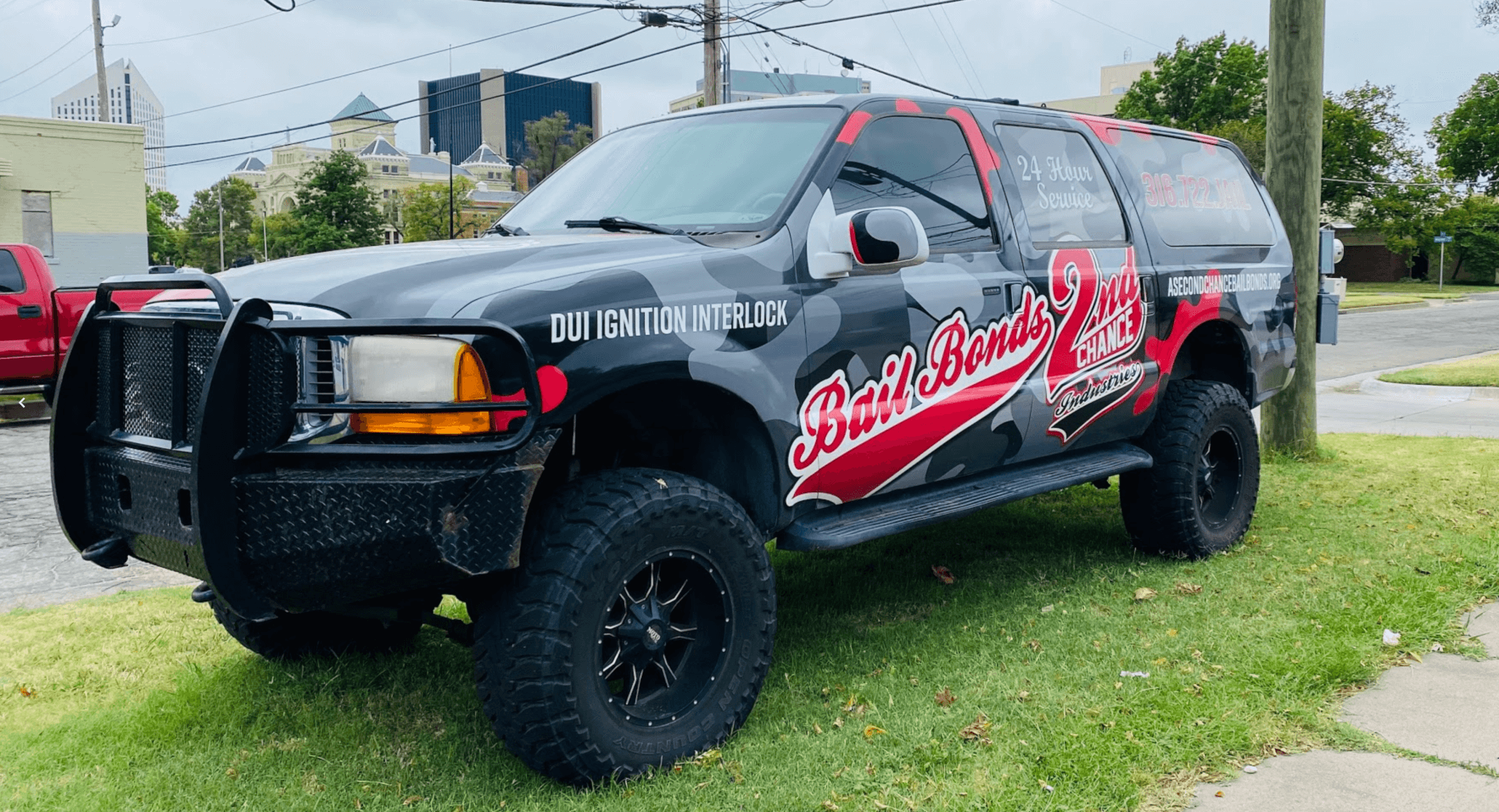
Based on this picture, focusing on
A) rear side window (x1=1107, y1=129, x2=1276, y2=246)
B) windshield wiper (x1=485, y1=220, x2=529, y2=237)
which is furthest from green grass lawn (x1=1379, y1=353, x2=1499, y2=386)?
windshield wiper (x1=485, y1=220, x2=529, y2=237)

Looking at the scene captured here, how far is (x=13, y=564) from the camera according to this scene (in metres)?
6.25

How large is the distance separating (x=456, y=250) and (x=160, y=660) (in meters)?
2.08

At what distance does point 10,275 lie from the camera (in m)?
12.9

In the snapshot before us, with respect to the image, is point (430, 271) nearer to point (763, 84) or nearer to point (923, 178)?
point (923, 178)

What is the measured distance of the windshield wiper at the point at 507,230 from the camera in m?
4.23

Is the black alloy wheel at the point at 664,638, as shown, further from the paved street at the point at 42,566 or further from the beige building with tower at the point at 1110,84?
the beige building with tower at the point at 1110,84

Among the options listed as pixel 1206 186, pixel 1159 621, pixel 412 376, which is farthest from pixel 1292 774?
pixel 1206 186

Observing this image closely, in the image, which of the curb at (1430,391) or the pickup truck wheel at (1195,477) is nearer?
the pickup truck wheel at (1195,477)

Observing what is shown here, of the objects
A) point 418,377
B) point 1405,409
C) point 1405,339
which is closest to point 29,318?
point 418,377

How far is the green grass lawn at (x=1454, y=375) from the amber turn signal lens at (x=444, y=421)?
1347 cm

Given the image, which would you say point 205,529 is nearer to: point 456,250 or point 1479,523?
point 456,250

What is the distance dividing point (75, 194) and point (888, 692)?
29.9 m

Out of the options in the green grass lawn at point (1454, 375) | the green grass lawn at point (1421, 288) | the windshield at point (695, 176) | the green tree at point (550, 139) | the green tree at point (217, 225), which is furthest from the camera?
the green tree at point (550, 139)

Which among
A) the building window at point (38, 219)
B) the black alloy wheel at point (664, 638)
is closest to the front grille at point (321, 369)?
the black alloy wheel at point (664, 638)
